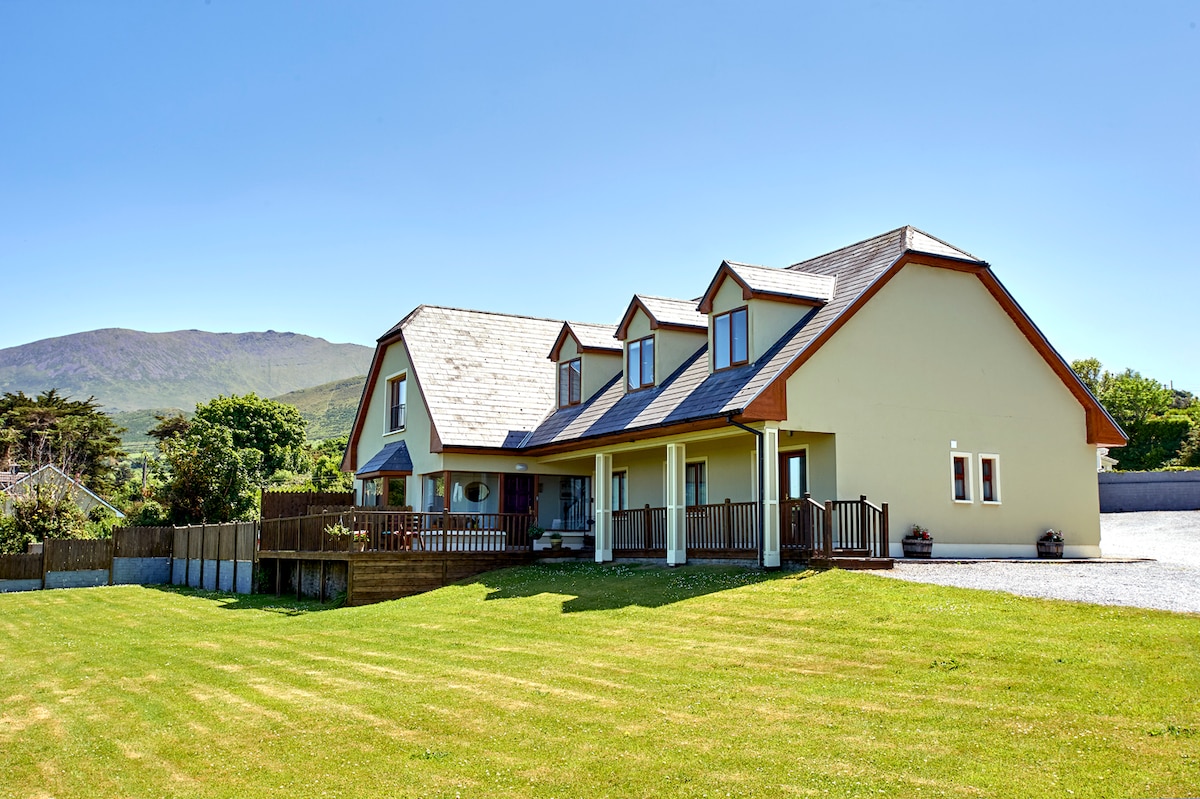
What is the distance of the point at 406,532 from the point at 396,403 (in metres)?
9.80

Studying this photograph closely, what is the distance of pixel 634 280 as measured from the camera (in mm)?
29391

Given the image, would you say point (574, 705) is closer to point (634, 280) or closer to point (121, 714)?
point (121, 714)

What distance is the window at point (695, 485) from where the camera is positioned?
2739 centimetres

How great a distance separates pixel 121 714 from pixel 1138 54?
19.2 metres

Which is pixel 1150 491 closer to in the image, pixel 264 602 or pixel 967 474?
pixel 967 474

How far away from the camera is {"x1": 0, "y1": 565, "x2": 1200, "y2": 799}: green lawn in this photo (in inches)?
353

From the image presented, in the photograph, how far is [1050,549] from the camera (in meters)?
24.1

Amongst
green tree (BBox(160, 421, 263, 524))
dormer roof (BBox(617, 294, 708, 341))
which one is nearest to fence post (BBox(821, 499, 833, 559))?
dormer roof (BBox(617, 294, 708, 341))

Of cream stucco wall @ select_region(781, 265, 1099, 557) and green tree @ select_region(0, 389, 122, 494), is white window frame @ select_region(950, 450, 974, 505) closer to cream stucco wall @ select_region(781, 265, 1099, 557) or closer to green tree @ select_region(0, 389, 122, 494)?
cream stucco wall @ select_region(781, 265, 1099, 557)

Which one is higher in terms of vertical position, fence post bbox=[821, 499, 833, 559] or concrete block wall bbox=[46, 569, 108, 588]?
fence post bbox=[821, 499, 833, 559]

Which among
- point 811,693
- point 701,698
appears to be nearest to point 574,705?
point 701,698

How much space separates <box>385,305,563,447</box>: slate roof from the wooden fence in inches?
245

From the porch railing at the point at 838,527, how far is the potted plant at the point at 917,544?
3.98 ft

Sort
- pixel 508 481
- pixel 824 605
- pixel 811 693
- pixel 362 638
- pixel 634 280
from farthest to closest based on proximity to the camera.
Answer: pixel 508 481, pixel 634 280, pixel 362 638, pixel 824 605, pixel 811 693
